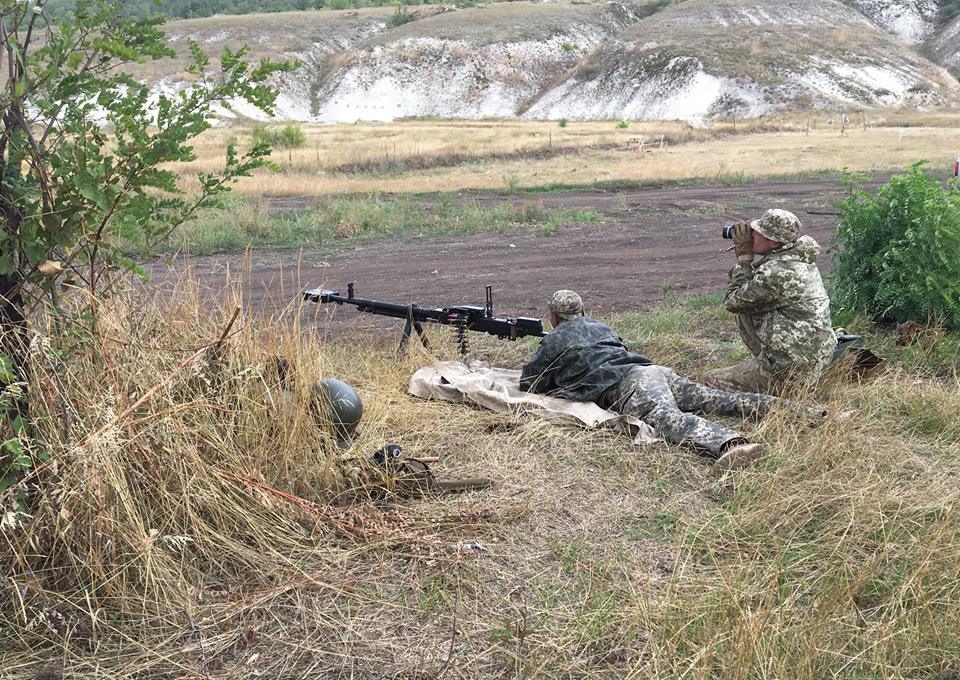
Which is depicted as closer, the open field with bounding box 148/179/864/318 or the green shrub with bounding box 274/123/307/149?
the open field with bounding box 148/179/864/318

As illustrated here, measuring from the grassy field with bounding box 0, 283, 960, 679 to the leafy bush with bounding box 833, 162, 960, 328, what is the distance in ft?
8.35

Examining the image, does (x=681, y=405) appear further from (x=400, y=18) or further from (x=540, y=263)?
(x=400, y=18)

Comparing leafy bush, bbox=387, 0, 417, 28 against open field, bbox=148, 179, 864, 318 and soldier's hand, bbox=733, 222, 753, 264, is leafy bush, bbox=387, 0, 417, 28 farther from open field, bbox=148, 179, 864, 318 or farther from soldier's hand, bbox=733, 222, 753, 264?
soldier's hand, bbox=733, 222, 753, 264

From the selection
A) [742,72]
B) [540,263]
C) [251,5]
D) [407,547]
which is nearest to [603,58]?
[742,72]

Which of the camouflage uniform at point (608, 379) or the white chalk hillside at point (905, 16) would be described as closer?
the camouflage uniform at point (608, 379)

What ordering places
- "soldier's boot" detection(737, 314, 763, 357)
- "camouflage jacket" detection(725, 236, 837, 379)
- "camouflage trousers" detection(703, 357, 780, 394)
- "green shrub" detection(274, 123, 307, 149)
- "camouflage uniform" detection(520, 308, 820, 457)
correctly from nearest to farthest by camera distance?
"camouflage uniform" detection(520, 308, 820, 457), "camouflage jacket" detection(725, 236, 837, 379), "camouflage trousers" detection(703, 357, 780, 394), "soldier's boot" detection(737, 314, 763, 357), "green shrub" detection(274, 123, 307, 149)

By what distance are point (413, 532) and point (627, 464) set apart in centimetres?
144

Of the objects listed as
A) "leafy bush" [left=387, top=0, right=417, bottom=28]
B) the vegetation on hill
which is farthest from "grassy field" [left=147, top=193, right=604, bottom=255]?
the vegetation on hill

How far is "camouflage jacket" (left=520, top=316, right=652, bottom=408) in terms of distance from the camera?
546 centimetres

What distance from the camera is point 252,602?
323 cm

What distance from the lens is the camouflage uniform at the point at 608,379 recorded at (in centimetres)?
529

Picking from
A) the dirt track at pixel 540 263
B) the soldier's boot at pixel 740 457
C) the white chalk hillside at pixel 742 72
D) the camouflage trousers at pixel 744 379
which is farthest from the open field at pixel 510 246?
the white chalk hillside at pixel 742 72

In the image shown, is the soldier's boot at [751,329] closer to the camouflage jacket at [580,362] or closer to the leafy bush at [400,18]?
the camouflage jacket at [580,362]

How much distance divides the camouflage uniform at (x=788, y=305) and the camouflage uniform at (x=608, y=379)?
45 cm
